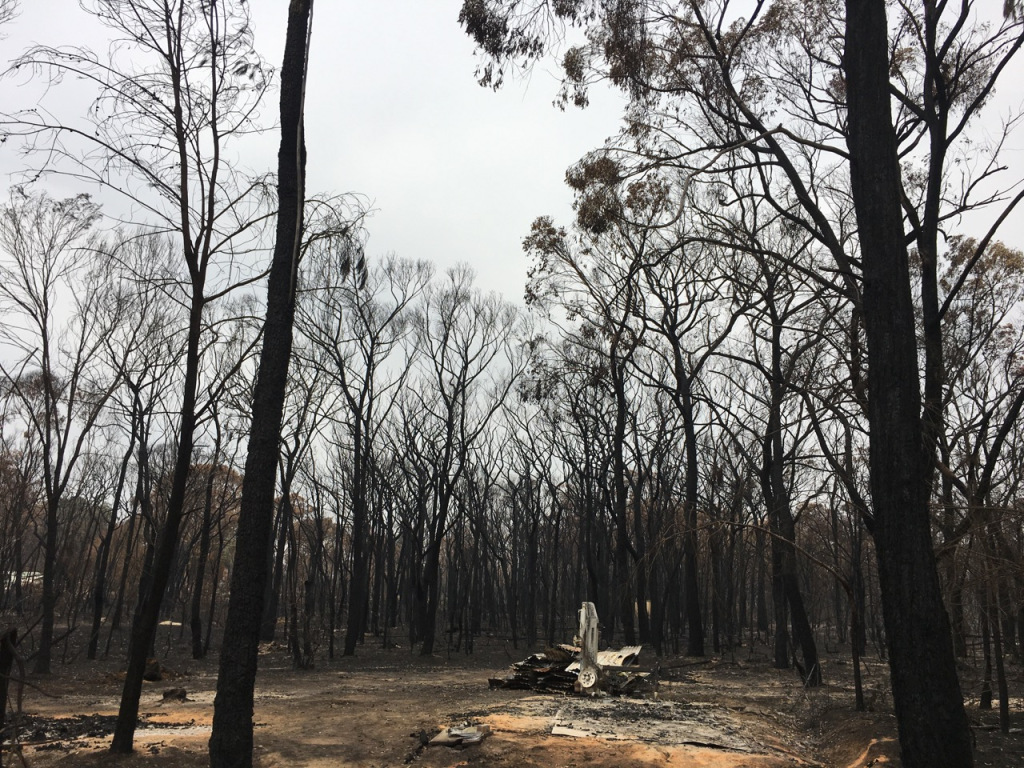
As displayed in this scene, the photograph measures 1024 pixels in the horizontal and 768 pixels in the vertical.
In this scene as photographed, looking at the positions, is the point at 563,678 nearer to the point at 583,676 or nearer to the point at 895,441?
the point at 583,676

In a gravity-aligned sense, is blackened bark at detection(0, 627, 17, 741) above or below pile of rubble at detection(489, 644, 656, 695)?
above

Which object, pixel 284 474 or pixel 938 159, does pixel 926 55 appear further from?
pixel 284 474

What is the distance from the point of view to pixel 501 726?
913 cm

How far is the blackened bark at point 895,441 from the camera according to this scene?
4.95 meters

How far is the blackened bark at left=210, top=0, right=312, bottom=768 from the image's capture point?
5.27 m

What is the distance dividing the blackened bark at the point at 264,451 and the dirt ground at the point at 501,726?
1.22 metres

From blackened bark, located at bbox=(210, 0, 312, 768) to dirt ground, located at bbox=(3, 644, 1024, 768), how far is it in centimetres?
122

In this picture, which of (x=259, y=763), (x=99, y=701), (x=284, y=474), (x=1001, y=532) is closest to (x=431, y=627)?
(x=284, y=474)

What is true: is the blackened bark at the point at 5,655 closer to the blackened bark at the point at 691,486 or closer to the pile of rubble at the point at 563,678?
the pile of rubble at the point at 563,678

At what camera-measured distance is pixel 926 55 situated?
9.30 metres

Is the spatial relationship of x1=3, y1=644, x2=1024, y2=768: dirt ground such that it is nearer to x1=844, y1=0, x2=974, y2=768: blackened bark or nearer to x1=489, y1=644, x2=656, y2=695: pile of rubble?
x1=489, y1=644, x2=656, y2=695: pile of rubble

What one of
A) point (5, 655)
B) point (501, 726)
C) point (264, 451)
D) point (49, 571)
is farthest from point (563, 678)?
point (5, 655)

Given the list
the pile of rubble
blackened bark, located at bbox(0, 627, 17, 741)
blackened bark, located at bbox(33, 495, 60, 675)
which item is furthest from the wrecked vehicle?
blackened bark, located at bbox(0, 627, 17, 741)

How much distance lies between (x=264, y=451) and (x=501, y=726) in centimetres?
555
